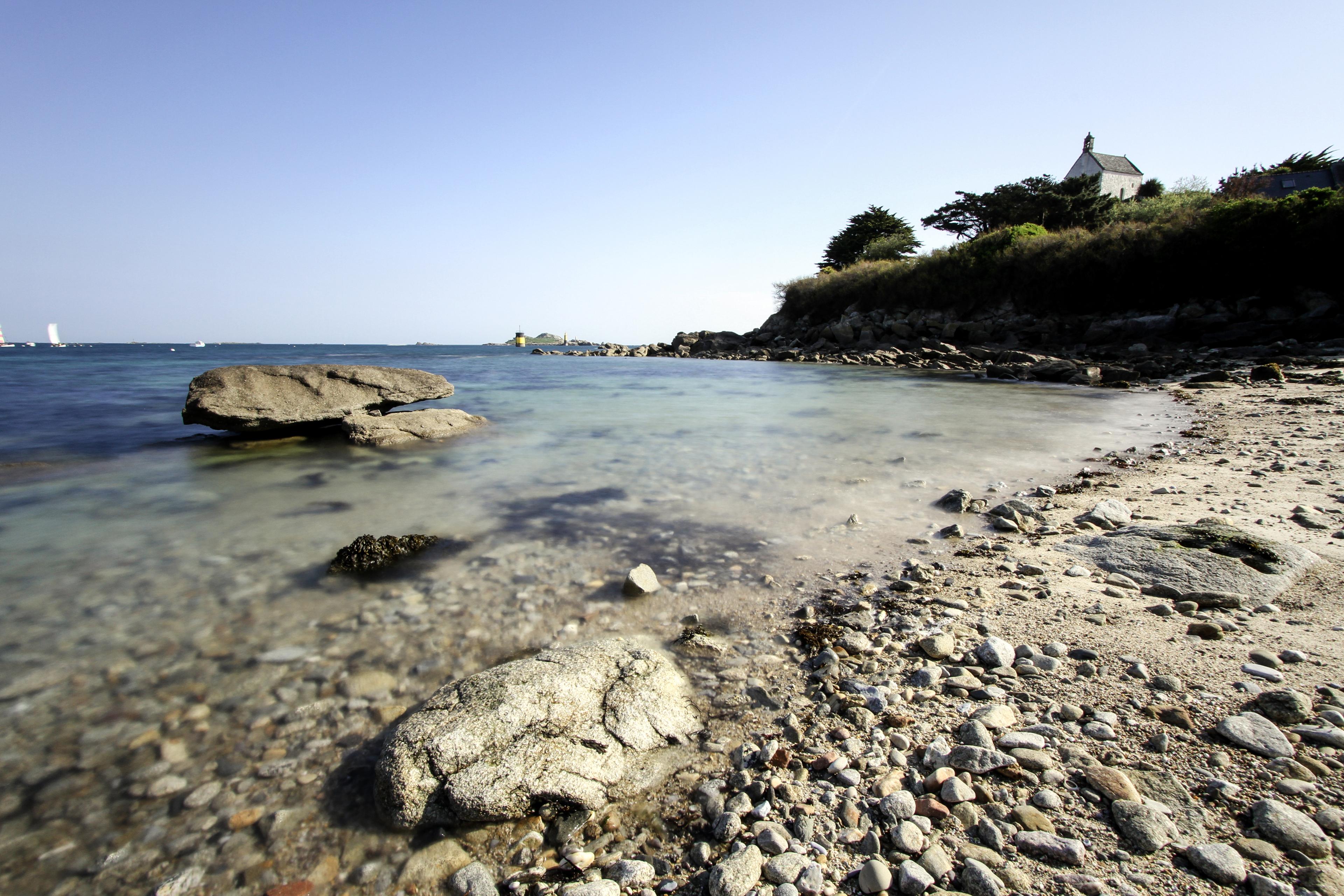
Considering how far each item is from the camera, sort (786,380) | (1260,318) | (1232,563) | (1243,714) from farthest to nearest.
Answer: (786,380) < (1260,318) < (1232,563) < (1243,714)

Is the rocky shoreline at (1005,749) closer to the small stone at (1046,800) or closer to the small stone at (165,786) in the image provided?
the small stone at (1046,800)

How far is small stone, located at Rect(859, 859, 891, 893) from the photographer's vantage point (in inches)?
62.2

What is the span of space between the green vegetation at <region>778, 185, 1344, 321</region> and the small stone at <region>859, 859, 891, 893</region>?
29.7 metres

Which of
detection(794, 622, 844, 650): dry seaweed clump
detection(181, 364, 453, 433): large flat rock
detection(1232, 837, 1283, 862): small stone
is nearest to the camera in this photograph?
detection(1232, 837, 1283, 862): small stone

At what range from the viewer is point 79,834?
1.98 metres

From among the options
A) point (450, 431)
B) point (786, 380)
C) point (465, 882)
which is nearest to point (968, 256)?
point (786, 380)

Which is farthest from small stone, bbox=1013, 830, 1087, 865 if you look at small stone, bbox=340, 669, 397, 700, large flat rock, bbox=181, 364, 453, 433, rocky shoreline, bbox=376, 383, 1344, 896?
large flat rock, bbox=181, 364, 453, 433

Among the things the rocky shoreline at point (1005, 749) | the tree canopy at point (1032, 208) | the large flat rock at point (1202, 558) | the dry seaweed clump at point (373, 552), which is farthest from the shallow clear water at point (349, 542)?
the tree canopy at point (1032, 208)

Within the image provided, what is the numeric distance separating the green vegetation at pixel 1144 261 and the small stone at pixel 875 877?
97.4 feet

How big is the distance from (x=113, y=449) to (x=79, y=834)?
31.9ft

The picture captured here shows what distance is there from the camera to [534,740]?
84.4 inches

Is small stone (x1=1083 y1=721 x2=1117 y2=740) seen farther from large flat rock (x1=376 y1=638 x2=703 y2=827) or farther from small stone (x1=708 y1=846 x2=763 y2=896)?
large flat rock (x1=376 y1=638 x2=703 y2=827)

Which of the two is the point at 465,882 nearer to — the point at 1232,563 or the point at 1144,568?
the point at 1144,568

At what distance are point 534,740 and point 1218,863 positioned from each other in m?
2.08
